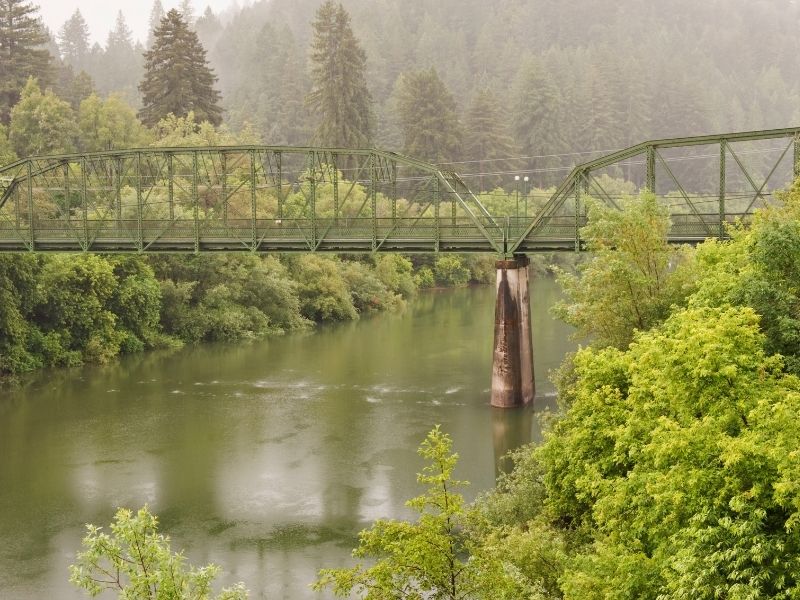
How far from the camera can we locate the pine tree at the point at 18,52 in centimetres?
10725

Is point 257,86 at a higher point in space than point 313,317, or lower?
higher

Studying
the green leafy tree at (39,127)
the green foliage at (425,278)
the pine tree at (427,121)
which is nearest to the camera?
the green leafy tree at (39,127)

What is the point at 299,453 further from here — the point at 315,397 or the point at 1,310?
the point at 1,310

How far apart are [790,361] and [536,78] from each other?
138374mm

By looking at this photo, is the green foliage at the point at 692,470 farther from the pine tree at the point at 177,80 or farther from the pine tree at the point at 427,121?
the pine tree at the point at 427,121

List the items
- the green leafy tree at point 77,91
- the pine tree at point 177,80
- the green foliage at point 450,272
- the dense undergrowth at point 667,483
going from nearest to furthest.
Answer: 1. the dense undergrowth at point 667,483
2. the pine tree at point 177,80
3. the green foliage at point 450,272
4. the green leafy tree at point 77,91

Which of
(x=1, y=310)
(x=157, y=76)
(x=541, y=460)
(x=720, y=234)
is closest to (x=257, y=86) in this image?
(x=157, y=76)

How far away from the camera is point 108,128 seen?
98.2 m

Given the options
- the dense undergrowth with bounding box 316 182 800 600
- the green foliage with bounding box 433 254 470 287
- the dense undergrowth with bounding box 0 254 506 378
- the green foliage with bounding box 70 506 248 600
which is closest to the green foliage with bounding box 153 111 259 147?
the dense undergrowth with bounding box 0 254 506 378

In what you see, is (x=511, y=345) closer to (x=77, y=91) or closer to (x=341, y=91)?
(x=341, y=91)

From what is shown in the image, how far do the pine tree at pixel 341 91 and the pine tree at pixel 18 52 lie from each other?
28.8 meters

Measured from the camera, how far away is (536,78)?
513 ft

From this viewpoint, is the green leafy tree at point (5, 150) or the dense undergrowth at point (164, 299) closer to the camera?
the dense undergrowth at point (164, 299)

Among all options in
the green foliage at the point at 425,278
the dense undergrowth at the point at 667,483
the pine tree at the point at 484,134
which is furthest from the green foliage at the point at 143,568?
the pine tree at the point at 484,134
